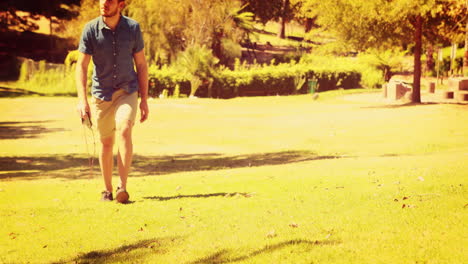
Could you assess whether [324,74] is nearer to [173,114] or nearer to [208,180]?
[173,114]

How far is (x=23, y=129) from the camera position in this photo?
2308 cm

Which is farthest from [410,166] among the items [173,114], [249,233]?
[173,114]

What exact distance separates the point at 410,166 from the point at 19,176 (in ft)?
24.3

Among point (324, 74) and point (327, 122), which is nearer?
point (327, 122)

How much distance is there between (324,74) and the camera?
49.3 m

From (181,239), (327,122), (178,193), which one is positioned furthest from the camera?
(327,122)

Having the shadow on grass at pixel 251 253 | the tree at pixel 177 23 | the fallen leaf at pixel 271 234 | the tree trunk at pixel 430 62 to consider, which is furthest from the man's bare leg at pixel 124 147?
the tree trunk at pixel 430 62

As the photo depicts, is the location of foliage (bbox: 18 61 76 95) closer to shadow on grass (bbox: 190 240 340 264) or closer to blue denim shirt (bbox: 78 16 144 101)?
blue denim shirt (bbox: 78 16 144 101)

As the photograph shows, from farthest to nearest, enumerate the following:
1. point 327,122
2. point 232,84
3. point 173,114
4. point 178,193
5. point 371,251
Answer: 1. point 232,84
2. point 173,114
3. point 327,122
4. point 178,193
5. point 371,251

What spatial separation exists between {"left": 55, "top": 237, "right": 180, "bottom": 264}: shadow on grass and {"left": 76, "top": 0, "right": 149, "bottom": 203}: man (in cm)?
187

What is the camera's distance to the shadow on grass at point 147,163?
12969mm

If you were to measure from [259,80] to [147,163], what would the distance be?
1202 inches

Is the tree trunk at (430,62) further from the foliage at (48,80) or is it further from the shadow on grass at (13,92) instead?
the shadow on grass at (13,92)

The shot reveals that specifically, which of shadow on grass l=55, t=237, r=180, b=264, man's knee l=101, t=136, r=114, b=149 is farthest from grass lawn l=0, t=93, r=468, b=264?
man's knee l=101, t=136, r=114, b=149
